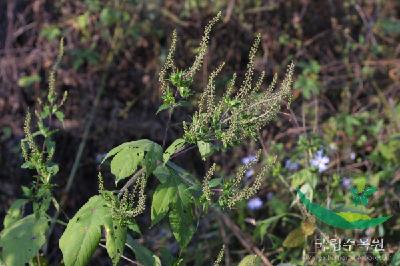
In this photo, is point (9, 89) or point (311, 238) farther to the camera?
point (9, 89)

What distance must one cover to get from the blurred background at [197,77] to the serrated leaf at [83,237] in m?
1.83

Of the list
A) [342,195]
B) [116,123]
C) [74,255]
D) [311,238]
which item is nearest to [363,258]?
[311,238]

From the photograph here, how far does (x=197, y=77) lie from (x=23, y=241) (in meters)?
2.77

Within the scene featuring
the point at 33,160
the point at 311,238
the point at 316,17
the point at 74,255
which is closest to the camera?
the point at 74,255

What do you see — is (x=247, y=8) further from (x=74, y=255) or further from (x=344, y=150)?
(x=74, y=255)

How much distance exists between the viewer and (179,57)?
16.8 feet

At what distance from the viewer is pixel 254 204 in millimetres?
4070

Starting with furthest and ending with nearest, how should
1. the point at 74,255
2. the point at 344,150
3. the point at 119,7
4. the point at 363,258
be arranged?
the point at 119,7 → the point at 344,150 → the point at 363,258 → the point at 74,255

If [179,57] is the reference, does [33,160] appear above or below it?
above

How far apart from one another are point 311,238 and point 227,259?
0.58 metres

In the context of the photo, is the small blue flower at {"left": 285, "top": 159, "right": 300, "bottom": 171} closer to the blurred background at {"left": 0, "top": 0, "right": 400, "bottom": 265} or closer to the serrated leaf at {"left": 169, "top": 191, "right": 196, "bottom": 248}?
the blurred background at {"left": 0, "top": 0, "right": 400, "bottom": 265}

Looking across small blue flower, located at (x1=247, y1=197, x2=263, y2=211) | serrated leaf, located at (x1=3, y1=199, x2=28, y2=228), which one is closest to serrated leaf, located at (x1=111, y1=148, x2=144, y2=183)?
serrated leaf, located at (x1=3, y1=199, x2=28, y2=228)

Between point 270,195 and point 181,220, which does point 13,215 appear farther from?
point 270,195

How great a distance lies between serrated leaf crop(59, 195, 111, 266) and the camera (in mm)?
2137
